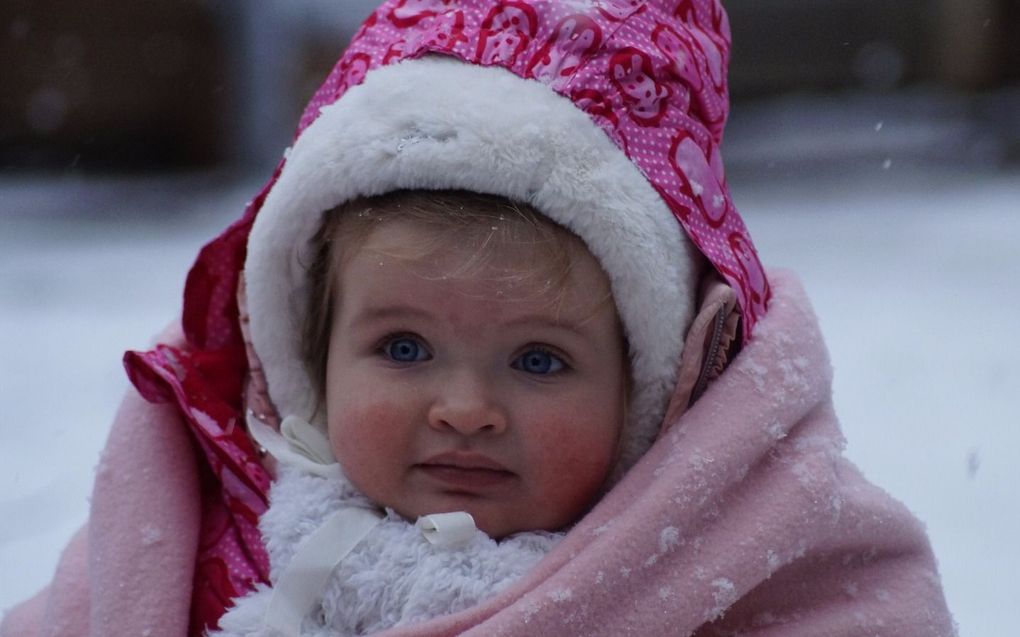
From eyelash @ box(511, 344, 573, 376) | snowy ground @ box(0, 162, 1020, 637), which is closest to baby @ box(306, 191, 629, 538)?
eyelash @ box(511, 344, 573, 376)

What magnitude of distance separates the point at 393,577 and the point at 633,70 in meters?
0.59

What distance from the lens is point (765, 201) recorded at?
591cm

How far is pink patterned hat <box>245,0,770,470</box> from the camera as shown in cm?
121

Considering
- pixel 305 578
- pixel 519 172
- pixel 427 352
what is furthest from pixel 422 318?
pixel 305 578

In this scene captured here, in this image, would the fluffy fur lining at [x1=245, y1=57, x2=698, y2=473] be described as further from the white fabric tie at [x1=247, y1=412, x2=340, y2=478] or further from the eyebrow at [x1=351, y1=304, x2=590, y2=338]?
the white fabric tie at [x1=247, y1=412, x2=340, y2=478]

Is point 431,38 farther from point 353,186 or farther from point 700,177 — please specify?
point 700,177

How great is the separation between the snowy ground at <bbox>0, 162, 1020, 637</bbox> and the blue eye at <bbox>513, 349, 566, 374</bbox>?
952 millimetres

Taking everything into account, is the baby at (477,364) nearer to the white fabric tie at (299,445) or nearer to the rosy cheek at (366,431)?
the rosy cheek at (366,431)

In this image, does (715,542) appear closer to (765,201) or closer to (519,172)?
(519,172)

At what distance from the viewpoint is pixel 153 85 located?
750 cm

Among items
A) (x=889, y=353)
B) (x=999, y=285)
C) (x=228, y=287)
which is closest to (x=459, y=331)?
(x=228, y=287)

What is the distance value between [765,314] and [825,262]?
3.25 meters

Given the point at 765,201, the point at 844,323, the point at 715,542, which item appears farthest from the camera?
the point at 765,201

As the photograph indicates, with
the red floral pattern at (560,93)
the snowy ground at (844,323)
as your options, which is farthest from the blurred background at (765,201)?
the red floral pattern at (560,93)
